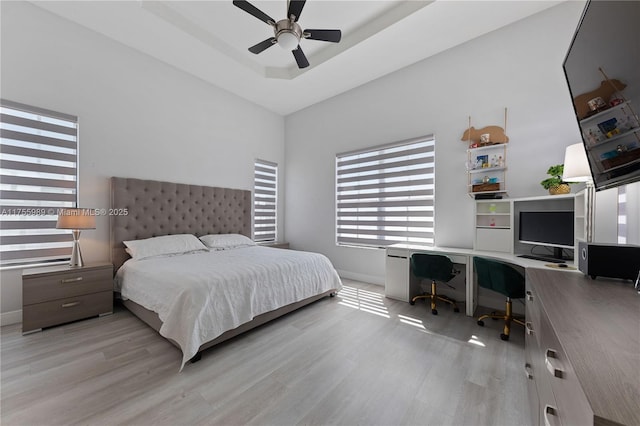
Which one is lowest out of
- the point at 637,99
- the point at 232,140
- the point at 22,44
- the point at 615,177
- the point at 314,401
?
the point at 314,401

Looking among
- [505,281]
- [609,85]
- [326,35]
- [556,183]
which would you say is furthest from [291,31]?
[505,281]

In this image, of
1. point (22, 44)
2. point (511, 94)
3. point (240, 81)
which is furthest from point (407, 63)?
point (22, 44)

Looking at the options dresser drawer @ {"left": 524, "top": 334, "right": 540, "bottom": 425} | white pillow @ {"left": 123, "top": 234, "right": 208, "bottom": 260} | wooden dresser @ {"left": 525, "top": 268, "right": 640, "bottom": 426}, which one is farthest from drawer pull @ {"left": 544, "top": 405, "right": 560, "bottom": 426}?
white pillow @ {"left": 123, "top": 234, "right": 208, "bottom": 260}

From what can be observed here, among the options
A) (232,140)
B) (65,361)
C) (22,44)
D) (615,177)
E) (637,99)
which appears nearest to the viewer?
(637,99)

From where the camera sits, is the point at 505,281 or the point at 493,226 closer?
the point at 505,281

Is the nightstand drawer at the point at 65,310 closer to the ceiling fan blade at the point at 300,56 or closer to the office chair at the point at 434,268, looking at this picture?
the ceiling fan blade at the point at 300,56

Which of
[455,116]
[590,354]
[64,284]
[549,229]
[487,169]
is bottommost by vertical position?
[64,284]

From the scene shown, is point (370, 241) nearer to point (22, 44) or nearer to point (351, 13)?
point (351, 13)

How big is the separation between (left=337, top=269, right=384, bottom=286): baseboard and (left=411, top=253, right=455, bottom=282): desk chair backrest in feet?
3.58

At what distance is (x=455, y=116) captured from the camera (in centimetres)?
322

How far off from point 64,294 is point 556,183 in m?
5.02

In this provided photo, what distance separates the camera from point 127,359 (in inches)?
75.3

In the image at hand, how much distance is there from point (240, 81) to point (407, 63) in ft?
8.59

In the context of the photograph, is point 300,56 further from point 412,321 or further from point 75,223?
point 412,321
